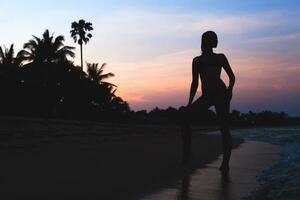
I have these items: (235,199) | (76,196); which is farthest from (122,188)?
(235,199)

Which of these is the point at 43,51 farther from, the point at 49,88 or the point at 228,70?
the point at 228,70

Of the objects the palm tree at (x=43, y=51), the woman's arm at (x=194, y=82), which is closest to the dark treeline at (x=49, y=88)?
the palm tree at (x=43, y=51)

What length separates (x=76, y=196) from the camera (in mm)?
4121

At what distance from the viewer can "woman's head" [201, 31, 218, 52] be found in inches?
230

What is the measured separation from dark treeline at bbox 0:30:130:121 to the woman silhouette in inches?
1121

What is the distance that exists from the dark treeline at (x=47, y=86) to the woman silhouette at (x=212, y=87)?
1121 inches

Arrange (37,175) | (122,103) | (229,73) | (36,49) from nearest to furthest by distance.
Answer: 1. (37,175)
2. (229,73)
3. (36,49)
4. (122,103)

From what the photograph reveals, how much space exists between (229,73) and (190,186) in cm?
153

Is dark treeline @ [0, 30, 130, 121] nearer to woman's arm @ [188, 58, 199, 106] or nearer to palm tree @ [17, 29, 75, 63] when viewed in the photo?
palm tree @ [17, 29, 75, 63]

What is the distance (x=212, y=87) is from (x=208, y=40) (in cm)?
56

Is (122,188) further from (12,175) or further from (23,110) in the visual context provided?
(23,110)

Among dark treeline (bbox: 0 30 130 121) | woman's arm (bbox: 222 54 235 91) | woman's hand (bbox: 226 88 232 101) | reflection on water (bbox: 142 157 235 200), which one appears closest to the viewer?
reflection on water (bbox: 142 157 235 200)

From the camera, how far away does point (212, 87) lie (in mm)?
5766

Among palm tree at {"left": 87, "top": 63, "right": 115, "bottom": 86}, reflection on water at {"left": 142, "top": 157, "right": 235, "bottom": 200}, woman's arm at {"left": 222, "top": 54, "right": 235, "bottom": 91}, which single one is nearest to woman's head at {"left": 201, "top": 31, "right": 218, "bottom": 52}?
woman's arm at {"left": 222, "top": 54, "right": 235, "bottom": 91}
